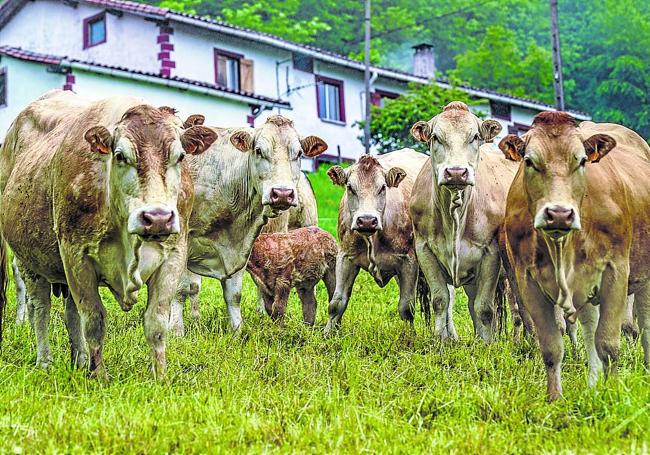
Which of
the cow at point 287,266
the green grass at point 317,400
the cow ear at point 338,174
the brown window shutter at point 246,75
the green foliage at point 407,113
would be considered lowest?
the green grass at point 317,400

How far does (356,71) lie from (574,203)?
92.6ft

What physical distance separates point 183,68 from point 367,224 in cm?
2040

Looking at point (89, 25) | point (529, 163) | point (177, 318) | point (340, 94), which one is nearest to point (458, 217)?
point (529, 163)

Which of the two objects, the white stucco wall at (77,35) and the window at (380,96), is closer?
the white stucco wall at (77,35)

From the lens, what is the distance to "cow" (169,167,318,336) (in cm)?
948

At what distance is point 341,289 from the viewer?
9891 mm

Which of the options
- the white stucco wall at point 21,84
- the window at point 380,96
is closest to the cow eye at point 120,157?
the white stucco wall at point 21,84

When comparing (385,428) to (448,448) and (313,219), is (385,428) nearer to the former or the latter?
(448,448)

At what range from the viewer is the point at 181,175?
6.70 m

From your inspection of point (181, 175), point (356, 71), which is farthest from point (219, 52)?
point (181, 175)

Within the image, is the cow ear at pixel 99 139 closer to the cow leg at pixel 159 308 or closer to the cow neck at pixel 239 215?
the cow leg at pixel 159 308

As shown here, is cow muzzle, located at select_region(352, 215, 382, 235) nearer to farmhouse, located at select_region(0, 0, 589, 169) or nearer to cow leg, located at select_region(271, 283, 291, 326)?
cow leg, located at select_region(271, 283, 291, 326)

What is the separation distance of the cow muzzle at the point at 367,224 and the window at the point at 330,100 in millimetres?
23539

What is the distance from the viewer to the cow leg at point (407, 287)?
31.7ft
